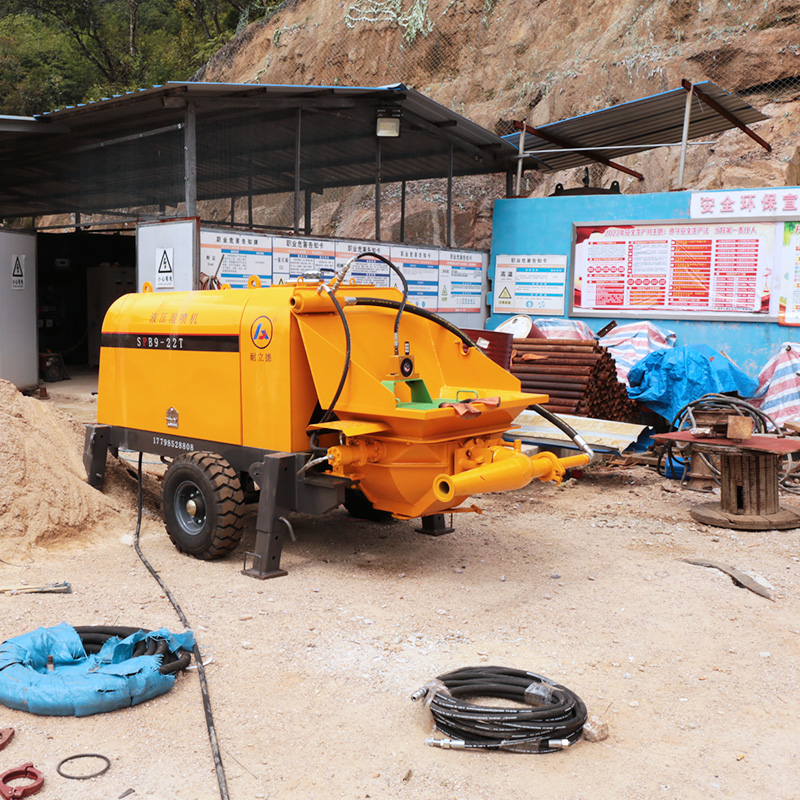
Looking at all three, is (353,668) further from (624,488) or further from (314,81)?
(314,81)

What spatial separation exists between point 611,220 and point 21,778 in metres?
10.2

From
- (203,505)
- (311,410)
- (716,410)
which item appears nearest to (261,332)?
(311,410)

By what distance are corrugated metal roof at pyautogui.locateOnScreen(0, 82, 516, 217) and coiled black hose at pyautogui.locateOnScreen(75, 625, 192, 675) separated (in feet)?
19.5

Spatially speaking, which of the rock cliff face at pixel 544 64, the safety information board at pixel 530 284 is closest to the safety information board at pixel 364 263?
the safety information board at pixel 530 284

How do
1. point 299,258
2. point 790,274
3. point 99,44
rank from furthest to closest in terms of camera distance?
1. point 99,44
2. point 790,274
3. point 299,258

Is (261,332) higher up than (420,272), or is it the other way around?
(420,272)

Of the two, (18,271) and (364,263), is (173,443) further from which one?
(18,271)

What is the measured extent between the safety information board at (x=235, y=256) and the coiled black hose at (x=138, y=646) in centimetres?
466

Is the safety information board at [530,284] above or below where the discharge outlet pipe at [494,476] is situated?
above

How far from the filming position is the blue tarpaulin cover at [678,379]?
977cm

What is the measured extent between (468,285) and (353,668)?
9065mm

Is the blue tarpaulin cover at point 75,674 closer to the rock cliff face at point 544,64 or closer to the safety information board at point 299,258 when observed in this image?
the safety information board at point 299,258

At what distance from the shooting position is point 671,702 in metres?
3.86

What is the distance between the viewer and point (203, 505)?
18.9 ft
